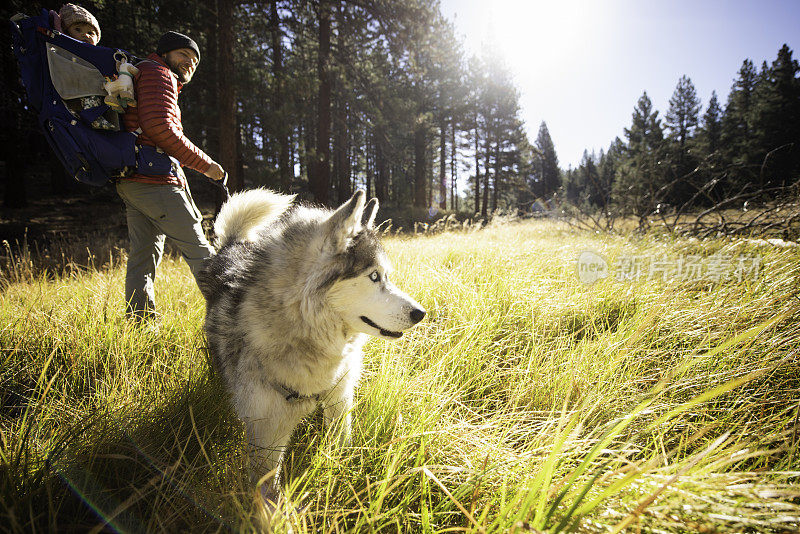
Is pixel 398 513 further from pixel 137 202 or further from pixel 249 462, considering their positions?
pixel 137 202

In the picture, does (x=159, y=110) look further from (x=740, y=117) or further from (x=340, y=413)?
(x=740, y=117)

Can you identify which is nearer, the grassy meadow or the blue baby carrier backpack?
the grassy meadow

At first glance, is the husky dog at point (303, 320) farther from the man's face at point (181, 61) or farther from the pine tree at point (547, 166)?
the pine tree at point (547, 166)

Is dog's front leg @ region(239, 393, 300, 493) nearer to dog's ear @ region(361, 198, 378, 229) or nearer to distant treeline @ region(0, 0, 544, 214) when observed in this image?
dog's ear @ region(361, 198, 378, 229)

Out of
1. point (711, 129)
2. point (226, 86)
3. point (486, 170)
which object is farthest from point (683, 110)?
point (226, 86)

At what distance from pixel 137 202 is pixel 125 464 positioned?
1.98 metres

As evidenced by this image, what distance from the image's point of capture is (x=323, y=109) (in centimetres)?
1059

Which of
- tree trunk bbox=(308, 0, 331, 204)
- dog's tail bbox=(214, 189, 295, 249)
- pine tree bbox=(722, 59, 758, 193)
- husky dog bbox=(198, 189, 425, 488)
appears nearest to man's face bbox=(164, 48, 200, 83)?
dog's tail bbox=(214, 189, 295, 249)

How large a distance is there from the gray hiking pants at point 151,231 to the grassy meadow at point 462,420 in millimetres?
244

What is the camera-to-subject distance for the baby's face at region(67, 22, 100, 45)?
7.41ft

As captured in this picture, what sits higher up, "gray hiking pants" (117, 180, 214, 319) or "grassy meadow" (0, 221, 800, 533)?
"gray hiking pants" (117, 180, 214, 319)

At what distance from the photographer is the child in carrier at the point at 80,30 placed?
7.02 ft

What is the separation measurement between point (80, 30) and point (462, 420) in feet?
12.6

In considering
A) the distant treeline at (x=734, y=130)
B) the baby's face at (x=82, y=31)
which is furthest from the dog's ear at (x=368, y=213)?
the distant treeline at (x=734, y=130)
